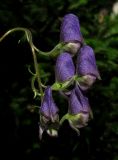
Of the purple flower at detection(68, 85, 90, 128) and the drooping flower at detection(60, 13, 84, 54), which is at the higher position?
the drooping flower at detection(60, 13, 84, 54)

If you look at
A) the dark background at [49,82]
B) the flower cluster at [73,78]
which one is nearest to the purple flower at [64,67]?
the flower cluster at [73,78]

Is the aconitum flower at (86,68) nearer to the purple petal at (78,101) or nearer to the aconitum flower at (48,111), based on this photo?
the purple petal at (78,101)

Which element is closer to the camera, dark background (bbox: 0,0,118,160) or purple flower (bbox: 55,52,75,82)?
purple flower (bbox: 55,52,75,82)

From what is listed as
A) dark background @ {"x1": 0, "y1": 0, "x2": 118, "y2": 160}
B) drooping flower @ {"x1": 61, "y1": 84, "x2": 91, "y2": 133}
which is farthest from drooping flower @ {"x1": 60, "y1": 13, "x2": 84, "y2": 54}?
dark background @ {"x1": 0, "y1": 0, "x2": 118, "y2": 160}

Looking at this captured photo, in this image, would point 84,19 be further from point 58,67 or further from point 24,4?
point 58,67

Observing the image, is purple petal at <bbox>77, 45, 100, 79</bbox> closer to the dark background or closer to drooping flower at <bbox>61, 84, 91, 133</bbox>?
drooping flower at <bbox>61, 84, 91, 133</bbox>

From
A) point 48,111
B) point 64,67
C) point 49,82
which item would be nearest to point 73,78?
point 64,67

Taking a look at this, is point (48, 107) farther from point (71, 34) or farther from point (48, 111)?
point (71, 34)
